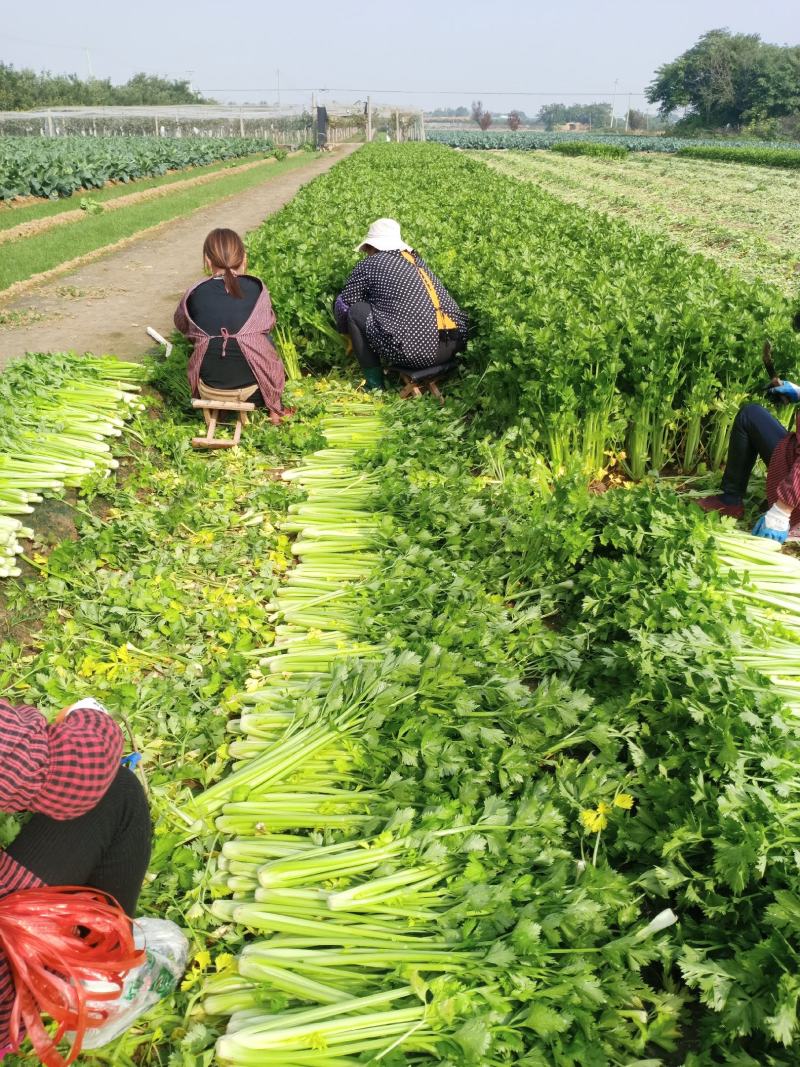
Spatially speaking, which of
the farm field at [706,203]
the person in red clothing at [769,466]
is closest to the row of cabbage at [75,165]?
the farm field at [706,203]

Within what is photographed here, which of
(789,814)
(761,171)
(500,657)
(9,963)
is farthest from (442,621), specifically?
(761,171)

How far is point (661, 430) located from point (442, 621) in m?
2.90

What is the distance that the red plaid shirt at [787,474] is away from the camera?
14.1ft

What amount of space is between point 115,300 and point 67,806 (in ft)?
34.8

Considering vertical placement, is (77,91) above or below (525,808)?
above

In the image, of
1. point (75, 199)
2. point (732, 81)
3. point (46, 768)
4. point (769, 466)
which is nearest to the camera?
point (46, 768)

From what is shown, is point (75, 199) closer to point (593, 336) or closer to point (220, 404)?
point (220, 404)

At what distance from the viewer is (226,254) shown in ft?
19.2

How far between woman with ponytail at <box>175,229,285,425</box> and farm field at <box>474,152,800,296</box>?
18.0ft

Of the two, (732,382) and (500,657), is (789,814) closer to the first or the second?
(500,657)

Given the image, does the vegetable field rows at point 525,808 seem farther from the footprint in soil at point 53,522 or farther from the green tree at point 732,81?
the green tree at point 732,81

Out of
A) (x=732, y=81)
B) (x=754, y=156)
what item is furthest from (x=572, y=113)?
(x=754, y=156)

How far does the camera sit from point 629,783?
2.86 metres

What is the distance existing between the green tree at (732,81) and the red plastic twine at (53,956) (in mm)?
105493
